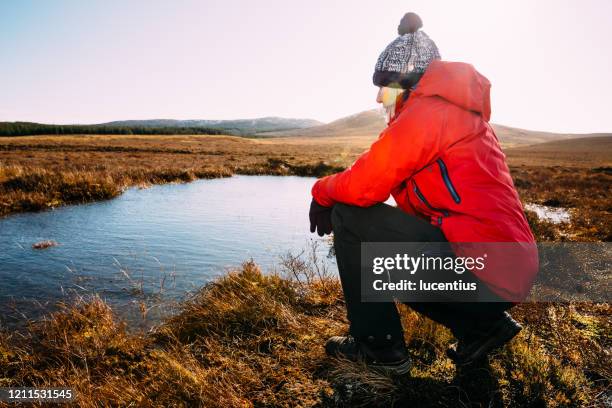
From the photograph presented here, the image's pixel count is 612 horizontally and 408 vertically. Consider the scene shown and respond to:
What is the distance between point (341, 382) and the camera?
2.52m

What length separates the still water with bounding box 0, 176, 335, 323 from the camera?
179 inches

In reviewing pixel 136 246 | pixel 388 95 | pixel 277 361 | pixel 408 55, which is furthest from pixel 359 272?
pixel 136 246

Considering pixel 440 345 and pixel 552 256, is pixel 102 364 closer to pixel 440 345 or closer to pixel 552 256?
pixel 440 345

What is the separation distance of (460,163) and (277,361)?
1.92m

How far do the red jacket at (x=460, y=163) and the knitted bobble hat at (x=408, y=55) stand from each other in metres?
0.26

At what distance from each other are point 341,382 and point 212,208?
870 centimetres

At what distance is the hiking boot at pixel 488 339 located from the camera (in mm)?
2492

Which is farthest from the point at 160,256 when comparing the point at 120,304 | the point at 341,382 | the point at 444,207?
the point at 444,207

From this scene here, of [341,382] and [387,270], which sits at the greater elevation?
[387,270]

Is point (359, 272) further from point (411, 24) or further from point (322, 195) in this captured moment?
point (411, 24)

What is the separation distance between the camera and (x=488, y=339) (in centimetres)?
250

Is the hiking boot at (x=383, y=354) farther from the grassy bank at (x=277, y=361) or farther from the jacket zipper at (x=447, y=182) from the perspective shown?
the jacket zipper at (x=447, y=182)

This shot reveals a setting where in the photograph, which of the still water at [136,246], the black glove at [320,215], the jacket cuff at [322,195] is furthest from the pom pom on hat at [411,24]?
the still water at [136,246]

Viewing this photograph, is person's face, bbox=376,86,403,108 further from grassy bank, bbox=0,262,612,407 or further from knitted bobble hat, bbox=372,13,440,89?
grassy bank, bbox=0,262,612,407
